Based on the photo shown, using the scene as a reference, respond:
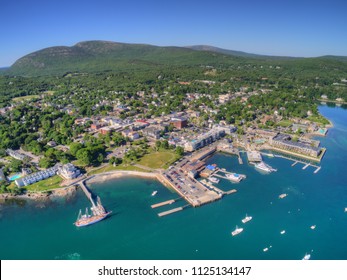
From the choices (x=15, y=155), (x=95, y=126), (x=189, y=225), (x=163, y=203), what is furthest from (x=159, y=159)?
(x=15, y=155)

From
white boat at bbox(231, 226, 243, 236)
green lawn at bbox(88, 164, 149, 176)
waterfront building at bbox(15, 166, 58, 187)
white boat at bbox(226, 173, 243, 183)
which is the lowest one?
white boat at bbox(231, 226, 243, 236)

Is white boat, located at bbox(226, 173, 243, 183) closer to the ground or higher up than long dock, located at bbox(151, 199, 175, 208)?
higher up

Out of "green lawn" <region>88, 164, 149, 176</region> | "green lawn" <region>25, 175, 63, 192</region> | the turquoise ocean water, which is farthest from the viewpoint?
"green lawn" <region>88, 164, 149, 176</region>

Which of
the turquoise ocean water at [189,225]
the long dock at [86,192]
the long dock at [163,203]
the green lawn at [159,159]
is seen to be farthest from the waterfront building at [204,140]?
the long dock at [86,192]

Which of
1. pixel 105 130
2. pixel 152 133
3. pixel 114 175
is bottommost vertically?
pixel 114 175

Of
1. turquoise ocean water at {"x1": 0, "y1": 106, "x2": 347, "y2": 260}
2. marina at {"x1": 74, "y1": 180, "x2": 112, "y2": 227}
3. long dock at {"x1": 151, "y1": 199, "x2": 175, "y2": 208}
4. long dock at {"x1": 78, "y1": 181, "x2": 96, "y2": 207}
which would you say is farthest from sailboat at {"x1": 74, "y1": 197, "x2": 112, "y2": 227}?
long dock at {"x1": 151, "y1": 199, "x2": 175, "y2": 208}

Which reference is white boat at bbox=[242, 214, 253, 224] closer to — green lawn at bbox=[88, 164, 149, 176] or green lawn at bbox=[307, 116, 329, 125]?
green lawn at bbox=[88, 164, 149, 176]

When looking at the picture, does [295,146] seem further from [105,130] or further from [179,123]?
[105,130]
